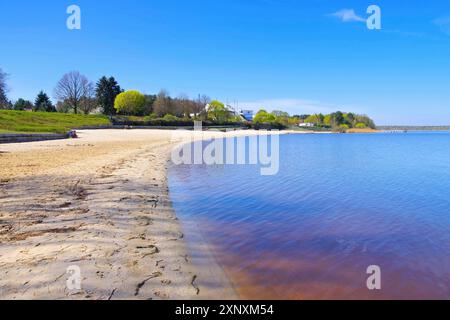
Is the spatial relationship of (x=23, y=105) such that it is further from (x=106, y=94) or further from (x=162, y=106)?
(x=162, y=106)

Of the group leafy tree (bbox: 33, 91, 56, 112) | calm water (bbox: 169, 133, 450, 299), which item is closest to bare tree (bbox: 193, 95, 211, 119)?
leafy tree (bbox: 33, 91, 56, 112)

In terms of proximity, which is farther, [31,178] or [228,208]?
[31,178]

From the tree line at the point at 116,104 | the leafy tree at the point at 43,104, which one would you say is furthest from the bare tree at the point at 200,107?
the leafy tree at the point at 43,104

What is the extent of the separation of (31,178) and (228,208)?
7.21 metres

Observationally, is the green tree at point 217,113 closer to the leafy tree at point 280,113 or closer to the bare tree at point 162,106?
the bare tree at point 162,106

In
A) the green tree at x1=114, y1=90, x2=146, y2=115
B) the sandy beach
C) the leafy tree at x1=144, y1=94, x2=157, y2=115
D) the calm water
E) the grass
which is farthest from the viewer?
the leafy tree at x1=144, y1=94, x2=157, y2=115

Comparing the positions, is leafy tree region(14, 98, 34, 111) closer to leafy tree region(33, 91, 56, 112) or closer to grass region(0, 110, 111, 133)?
leafy tree region(33, 91, 56, 112)

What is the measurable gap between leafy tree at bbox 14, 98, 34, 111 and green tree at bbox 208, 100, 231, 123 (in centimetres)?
5860

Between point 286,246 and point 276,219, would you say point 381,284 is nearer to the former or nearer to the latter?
point 286,246

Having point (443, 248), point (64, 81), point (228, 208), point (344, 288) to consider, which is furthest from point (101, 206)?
point (64, 81)

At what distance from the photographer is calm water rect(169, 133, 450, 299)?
5109 millimetres

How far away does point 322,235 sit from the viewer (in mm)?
7531

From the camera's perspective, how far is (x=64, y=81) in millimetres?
95375

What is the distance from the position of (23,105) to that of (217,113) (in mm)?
62653
